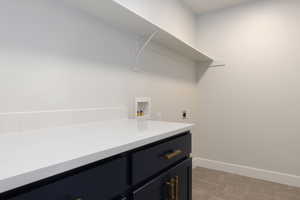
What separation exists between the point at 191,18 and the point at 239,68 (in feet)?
3.07

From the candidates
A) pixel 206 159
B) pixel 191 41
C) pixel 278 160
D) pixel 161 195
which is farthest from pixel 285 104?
pixel 161 195

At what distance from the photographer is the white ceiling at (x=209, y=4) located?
2.32 m

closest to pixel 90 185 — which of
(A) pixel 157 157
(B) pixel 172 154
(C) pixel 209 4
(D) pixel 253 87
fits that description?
(A) pixel 157 157

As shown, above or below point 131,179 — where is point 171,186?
below

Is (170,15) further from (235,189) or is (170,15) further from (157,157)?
(235,189)

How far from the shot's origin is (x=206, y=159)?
262cm

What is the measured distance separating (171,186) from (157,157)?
18cm

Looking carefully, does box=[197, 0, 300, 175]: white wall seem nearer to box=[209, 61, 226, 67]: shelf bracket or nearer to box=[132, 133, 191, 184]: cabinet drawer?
box=[209, 61, 226, 67]: shelf bracket

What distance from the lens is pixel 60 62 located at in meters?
1.02

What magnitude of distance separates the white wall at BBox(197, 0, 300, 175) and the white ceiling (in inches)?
3.4

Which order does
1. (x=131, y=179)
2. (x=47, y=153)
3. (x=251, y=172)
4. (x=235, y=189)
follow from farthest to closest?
(x=251, y=172) → (x=235, y=189) → (x=131, y=179) → (x=47, y=153)

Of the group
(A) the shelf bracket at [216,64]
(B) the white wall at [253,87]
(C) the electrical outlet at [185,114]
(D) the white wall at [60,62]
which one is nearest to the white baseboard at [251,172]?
(B) the white wall at [253,87]

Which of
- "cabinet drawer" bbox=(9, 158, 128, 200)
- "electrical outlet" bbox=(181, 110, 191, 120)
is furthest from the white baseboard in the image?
"cabinet drawer" bbox=(9, 158, 128, 200)

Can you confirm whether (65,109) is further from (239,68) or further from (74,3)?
(239,68)
